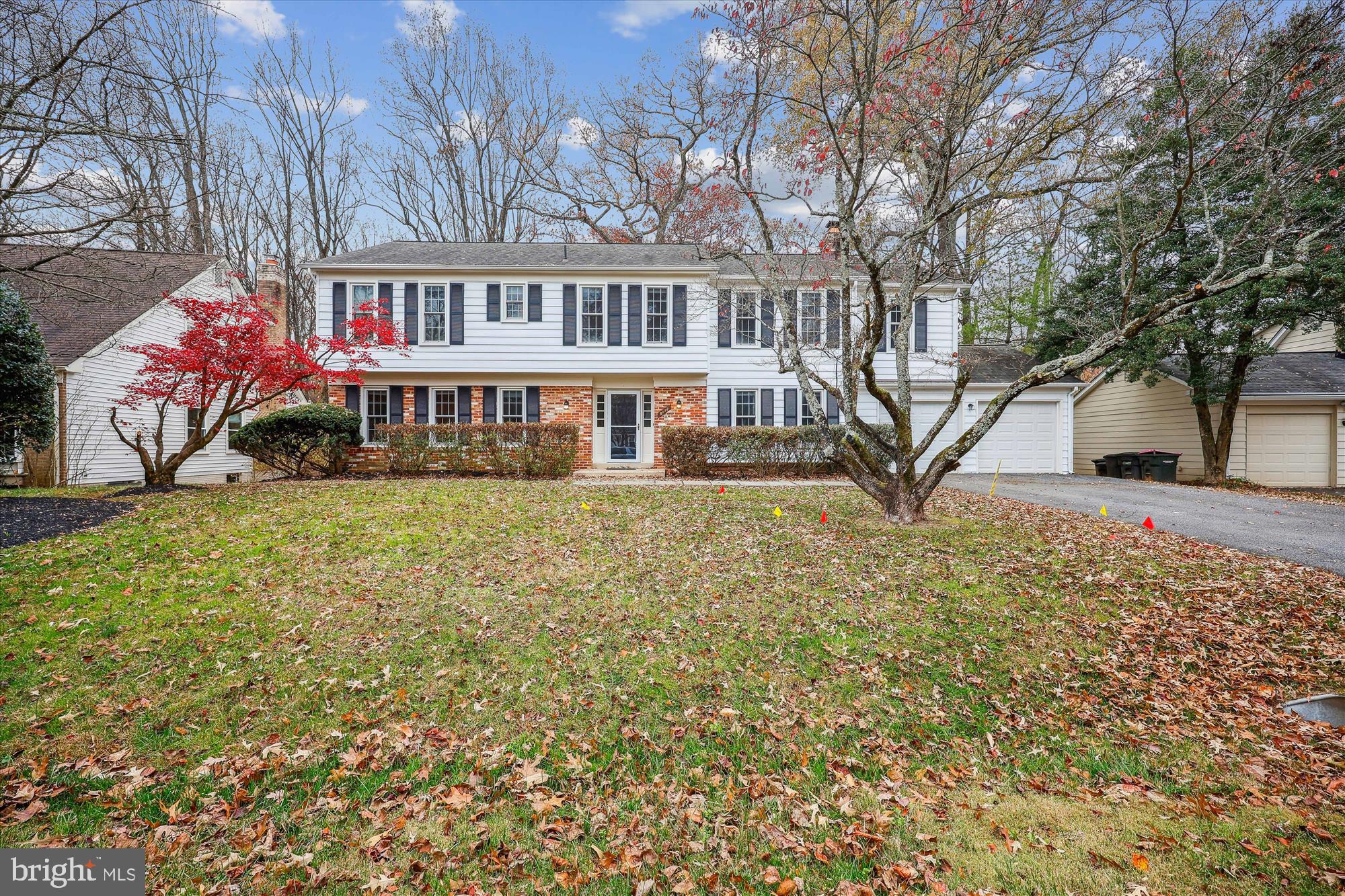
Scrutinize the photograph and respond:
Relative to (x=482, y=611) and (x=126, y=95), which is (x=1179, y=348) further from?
(x=126, y=95)

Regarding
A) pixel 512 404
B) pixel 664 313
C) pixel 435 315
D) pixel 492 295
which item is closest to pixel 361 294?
pixel 435 315

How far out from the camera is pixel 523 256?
15.8m

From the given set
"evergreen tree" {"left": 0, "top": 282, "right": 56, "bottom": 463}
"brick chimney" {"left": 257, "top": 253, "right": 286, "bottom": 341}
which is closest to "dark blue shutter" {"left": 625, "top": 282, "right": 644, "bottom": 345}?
"brick chimney" {"left": 257, "top": 253, "right": 286, "bottom": 341}

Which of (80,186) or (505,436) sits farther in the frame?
(505,436)

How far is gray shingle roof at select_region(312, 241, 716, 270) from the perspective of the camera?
14875mm

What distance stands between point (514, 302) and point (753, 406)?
276 inches

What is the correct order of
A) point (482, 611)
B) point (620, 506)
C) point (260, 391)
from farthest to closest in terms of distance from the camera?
1. point (260, 391)
2. point (620, 506)
3. point (482, 611)

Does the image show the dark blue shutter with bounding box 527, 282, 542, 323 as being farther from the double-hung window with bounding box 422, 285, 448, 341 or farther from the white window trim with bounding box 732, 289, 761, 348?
the white window trim with bounding box 732, 289, 761, 348

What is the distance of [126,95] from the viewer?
247 inches

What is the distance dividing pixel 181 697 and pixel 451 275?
13.2 metres

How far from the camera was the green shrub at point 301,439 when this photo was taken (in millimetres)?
11438

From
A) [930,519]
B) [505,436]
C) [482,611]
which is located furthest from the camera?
[505,436]

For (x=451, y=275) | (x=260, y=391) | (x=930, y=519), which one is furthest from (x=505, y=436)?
(x=930, y=519)

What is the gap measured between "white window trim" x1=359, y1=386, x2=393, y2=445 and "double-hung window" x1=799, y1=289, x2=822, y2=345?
1118cm
